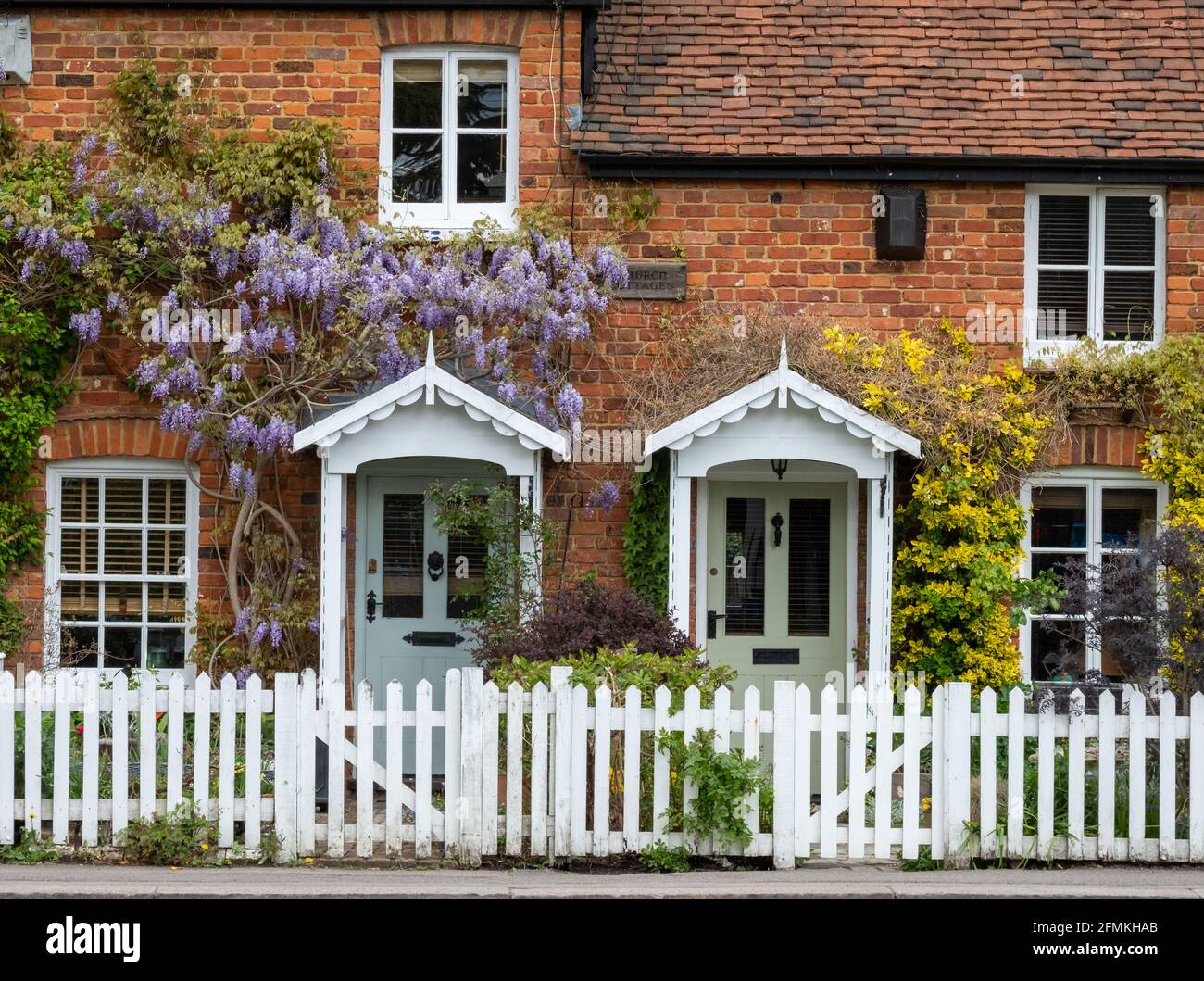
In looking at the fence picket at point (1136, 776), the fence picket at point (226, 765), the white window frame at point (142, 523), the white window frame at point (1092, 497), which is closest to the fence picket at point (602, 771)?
the fence picket at point (226, 765)

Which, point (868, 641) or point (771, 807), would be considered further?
point (868, 641)

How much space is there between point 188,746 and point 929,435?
19.1ft

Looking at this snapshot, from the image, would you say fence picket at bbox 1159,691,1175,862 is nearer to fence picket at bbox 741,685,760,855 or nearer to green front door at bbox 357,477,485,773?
fence picket at bbox 741,685,760,855

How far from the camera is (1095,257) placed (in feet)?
39.6

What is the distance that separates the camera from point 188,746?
9227 mm

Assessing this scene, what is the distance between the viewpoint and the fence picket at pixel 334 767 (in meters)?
8.05

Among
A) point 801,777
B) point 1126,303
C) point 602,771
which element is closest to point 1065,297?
point 1126,303

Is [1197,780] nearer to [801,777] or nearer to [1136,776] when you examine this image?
[1136,776]

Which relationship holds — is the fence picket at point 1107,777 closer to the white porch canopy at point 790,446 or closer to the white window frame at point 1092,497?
the white porch canopy at point 790,446

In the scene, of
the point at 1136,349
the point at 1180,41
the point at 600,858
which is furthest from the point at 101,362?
the point at 1180,41

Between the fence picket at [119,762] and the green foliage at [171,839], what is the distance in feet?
0.21

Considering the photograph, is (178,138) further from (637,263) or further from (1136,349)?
(1136,349)

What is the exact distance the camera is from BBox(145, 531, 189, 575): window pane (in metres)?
11.9

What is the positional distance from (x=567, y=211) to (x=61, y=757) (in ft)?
19.6
